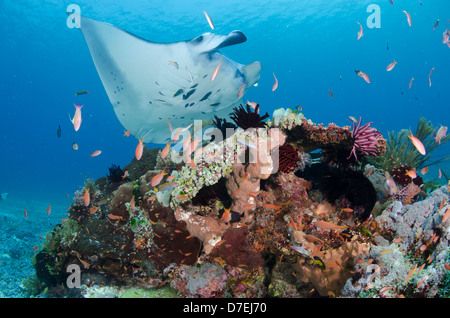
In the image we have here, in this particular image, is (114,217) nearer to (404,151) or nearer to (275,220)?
(275,220)

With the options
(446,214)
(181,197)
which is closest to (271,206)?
(181,197)

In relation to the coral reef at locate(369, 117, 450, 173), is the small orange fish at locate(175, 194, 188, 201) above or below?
below

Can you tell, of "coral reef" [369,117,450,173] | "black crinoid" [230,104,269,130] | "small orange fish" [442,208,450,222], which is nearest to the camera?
"small orange fish" [442,208,450,222]

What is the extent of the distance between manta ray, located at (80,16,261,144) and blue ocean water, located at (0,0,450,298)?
12.8 ft

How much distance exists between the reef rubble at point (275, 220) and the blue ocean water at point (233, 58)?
601 cm

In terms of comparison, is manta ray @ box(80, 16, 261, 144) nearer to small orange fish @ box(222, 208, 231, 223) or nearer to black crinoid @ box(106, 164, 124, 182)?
black crinoid @ box(106, 164, 124, 182)

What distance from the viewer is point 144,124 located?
24.5 feet

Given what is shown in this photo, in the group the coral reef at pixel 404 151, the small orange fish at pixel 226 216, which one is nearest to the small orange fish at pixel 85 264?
the small orange fish at pixel 226 216

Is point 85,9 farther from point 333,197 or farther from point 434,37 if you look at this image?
point 434,37

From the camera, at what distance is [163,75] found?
6.22m

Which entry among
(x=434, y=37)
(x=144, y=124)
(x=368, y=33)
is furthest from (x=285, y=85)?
(x=144, y=124)

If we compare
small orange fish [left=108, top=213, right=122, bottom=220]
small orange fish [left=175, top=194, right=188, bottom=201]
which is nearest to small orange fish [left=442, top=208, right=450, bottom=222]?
small orange fish [left=175, top=194, right=188, bottom=201]

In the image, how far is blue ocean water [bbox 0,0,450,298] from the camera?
4003cm

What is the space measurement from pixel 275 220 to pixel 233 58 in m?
58.8
